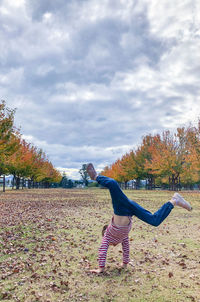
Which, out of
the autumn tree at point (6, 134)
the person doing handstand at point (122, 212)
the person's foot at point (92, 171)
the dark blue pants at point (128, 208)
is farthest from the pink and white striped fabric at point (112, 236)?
the autumn tree at point (6, 134)

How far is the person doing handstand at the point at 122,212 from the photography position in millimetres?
4992

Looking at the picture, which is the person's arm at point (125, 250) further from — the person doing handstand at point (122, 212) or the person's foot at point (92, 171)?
the person's foot at point (92, 171)

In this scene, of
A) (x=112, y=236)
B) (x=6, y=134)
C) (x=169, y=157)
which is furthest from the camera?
(x=169, y=157)

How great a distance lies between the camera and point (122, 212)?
509 centimetres

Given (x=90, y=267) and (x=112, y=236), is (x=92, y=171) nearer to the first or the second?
(x=112, y=236)

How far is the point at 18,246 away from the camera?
7.55 meters

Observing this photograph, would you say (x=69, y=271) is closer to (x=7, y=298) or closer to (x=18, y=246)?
(x=7, y=298)

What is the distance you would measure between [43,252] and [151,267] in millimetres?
3093

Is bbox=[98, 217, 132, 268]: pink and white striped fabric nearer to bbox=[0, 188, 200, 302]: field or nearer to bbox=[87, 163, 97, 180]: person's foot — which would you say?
bbox=[0, 188, 200, 302]: field

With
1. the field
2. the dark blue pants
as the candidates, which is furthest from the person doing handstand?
the field

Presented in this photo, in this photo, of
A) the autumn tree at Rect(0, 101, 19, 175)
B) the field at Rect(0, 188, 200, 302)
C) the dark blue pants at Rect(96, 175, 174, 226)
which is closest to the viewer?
the field at Rect(0, 188, 200, 302)

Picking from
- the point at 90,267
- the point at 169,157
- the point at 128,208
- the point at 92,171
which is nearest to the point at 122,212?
the point at 128,208

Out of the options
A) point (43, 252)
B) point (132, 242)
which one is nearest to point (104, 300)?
point (43, 252)

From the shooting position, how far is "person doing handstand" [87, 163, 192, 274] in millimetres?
4992
